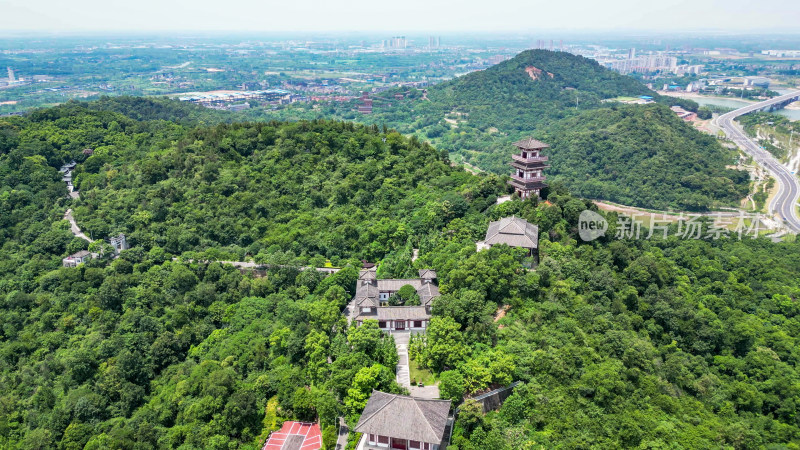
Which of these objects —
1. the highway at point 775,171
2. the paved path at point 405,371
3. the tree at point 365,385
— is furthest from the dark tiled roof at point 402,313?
the highway at point 775,171

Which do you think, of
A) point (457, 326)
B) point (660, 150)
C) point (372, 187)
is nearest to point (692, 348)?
point (457, 326)

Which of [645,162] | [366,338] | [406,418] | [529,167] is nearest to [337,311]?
[366,338]

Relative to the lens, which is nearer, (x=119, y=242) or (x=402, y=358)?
(x=402, y=358)

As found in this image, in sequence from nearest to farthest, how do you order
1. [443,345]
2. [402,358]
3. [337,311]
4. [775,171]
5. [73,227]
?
[443,345] → [402,358] → [337,311] → [73,227] → [775,171]

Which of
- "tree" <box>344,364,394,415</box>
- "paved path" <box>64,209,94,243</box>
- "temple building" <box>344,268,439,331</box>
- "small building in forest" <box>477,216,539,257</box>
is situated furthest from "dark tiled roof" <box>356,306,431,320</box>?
"paved path" <box>64,209,94,243</box>

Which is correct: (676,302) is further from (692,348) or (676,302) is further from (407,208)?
(407,208)

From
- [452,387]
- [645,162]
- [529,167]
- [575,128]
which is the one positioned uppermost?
[529,167]

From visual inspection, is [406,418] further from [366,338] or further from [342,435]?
[366,338]
